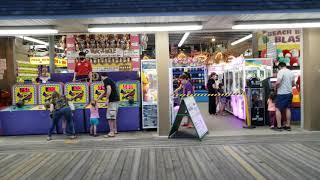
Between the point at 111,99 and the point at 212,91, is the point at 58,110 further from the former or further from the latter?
the point at 212,91

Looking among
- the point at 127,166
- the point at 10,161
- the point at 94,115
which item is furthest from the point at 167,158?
the point at 94,115

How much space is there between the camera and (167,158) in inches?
327

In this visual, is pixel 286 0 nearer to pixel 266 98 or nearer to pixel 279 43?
pixel 266 98

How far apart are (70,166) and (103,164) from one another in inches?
25.9

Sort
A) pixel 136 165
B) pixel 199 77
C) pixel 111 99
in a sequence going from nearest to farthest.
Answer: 1. pixel 136 165
2. pixel 111 99
3. pixel 199 77

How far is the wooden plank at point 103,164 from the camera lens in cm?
710

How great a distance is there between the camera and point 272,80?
12.8m

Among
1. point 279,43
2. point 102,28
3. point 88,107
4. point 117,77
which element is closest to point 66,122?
point 88,107

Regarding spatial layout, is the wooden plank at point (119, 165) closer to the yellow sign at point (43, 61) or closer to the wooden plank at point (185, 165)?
the wooden plank at point (185, 165)

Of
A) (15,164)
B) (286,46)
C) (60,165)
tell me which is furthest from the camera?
(286,46)

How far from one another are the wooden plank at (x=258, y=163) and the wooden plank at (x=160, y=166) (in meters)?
1.73

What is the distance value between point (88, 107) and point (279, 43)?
787 centimetres

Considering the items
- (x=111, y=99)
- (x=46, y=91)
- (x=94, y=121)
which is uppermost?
(x=46, y=91)

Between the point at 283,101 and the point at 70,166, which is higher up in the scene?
the point at 283,101
